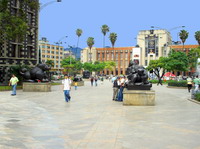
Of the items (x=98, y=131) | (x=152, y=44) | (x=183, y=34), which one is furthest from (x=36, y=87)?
(x=152, y=44)

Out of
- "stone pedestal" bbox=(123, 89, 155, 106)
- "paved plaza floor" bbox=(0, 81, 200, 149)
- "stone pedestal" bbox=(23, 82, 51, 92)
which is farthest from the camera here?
"stone pedestal" bbox=(23, 82, 51, 92)

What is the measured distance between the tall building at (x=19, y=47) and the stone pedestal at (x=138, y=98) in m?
20.9

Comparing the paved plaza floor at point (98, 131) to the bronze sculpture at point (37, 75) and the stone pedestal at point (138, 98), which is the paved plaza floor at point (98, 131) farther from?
the bronze sculpture at point (37, 75)

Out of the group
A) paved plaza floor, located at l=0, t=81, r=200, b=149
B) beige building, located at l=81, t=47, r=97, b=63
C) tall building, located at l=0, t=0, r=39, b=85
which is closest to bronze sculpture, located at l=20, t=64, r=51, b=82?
tall building, located at l=0, t=0, r=39, b=85

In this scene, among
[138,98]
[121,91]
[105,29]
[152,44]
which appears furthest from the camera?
[152,44]

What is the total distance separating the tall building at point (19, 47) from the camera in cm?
3353

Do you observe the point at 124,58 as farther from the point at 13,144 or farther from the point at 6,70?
the point at 13,144

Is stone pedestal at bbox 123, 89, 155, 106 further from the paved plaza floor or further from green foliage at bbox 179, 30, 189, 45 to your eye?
green foliage at bbox 179, 30, 189, 45

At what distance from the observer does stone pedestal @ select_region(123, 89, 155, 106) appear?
46.8 feet

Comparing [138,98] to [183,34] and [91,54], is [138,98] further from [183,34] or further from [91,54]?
[91,54]

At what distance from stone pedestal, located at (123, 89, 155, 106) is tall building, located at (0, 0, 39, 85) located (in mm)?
20893

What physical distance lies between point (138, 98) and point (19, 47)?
85.6ft

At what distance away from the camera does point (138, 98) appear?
46.8 feet

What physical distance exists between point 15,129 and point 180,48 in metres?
119
